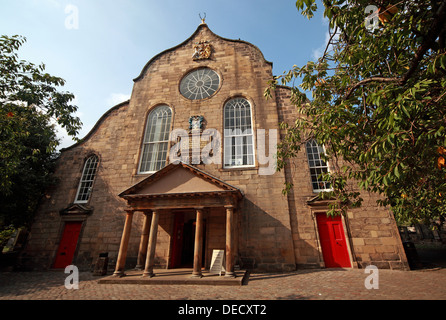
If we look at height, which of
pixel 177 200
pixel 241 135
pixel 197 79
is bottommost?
pixel 177 200

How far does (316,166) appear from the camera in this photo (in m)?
10.3

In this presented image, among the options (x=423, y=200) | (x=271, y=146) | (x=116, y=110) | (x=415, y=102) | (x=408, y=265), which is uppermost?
(x=116, y=110)

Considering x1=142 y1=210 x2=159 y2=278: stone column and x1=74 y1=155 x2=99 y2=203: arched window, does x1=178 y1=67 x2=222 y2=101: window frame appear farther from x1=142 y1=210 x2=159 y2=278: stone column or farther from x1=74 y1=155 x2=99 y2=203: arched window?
x1=142 y1=210 x2=159 y2=278: stone column

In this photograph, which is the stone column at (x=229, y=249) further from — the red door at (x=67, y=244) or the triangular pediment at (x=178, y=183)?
the red door at (x=67, y=244)

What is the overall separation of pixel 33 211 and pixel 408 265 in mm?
20075

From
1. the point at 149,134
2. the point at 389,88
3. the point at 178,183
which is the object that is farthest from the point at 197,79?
the point at 389,88

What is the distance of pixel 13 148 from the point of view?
311 inches

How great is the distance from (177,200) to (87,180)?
7501 millimetres

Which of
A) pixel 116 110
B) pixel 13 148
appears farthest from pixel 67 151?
pixel 13 148

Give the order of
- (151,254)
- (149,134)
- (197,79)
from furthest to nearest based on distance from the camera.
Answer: (197,79), (149,134), (151,254)

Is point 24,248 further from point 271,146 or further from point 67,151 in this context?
point 271,146

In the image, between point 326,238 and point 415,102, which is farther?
point 326,238

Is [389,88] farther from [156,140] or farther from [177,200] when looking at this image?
[156,140]

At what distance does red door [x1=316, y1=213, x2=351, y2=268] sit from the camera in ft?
28.6
